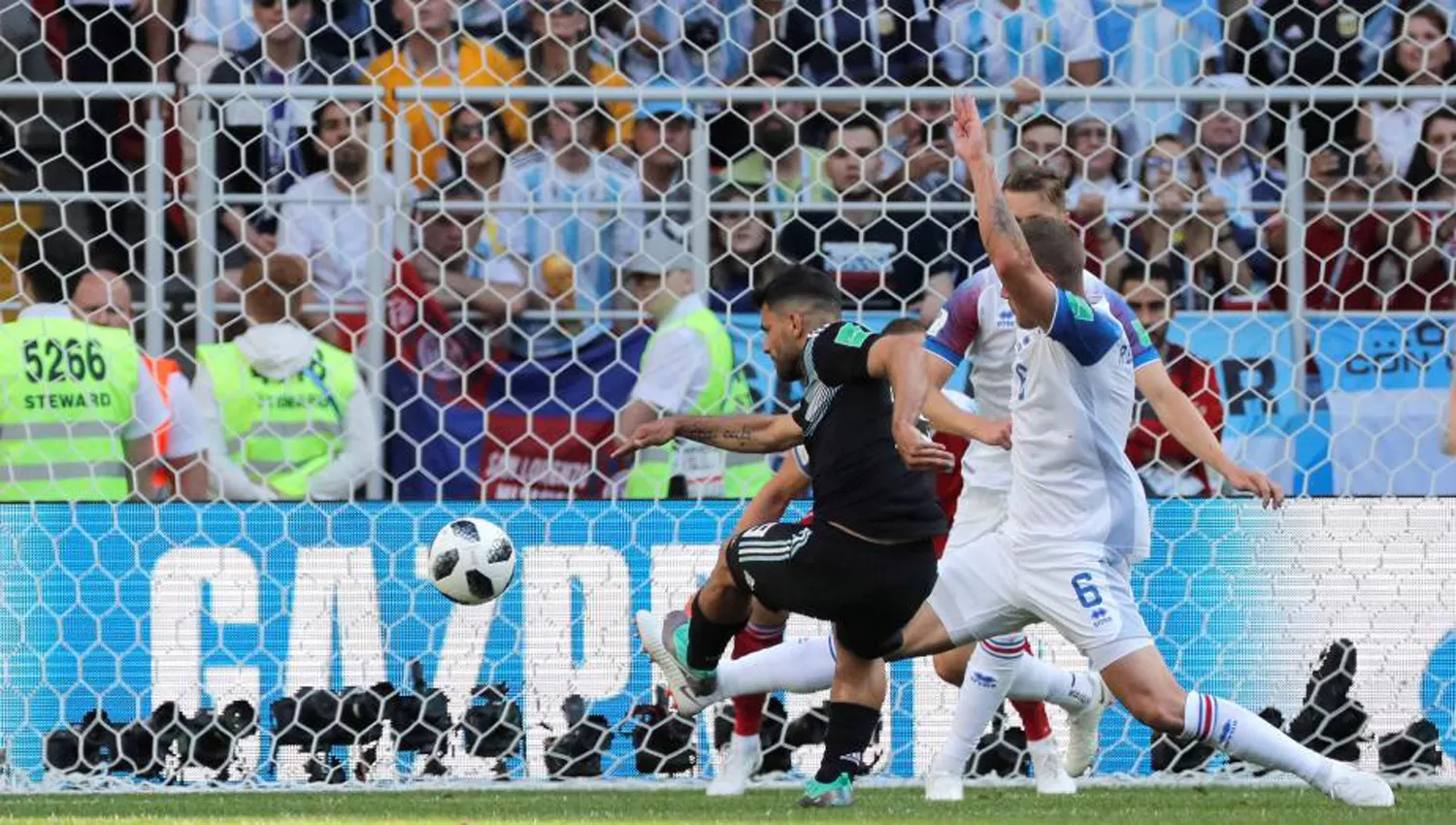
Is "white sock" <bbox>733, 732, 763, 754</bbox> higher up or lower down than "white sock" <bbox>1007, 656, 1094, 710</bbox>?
lower down

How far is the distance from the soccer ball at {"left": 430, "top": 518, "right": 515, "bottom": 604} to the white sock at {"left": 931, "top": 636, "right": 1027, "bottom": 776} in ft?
4.19

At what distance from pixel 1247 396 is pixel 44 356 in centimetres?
379

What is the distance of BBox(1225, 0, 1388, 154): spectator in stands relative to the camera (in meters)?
8.91

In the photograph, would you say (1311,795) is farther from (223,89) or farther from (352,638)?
(223,89)

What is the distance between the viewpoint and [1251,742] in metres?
5.59

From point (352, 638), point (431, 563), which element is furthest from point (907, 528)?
point (352, 638)

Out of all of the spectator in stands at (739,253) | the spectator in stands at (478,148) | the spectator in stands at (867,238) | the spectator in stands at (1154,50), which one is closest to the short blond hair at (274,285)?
the spectator in stands at (478,148)

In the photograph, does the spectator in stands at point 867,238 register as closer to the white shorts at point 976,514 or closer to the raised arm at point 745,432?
the white shorts at point 976,514

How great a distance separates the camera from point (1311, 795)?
6.48 m

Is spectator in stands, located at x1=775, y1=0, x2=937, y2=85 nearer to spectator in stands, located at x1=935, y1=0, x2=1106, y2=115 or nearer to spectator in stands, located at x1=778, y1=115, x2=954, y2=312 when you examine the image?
spectator in stands, located at x1=935, y1=0, x2=1106, y2=115

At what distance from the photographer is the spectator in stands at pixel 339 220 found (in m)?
7.59

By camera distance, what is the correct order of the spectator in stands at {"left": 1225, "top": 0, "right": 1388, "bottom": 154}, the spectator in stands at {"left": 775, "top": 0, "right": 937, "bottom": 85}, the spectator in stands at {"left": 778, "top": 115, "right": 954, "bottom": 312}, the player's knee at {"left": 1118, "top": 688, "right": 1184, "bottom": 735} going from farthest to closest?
the spectator in stands at {"left": 1225, "top": 0, "right": 1388, "bottom": 154} → the spectator in stands at {"left": 775, "top": 0, "right": 937, "bottom": 85} → the spectator in stands at {"left": 778, "top": 115, "right": 954, "bottom": 312} → the player's knee at {"left": 1118, "top": 688, "right": 1184, "bottom": 735}

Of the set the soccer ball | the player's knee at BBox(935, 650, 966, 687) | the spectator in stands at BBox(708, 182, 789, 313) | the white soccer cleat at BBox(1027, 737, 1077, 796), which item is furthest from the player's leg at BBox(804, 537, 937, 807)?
the spectator in stands at BBox(708, 182, 789, 313)

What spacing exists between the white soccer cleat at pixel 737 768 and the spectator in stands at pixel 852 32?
2753 millimetres
